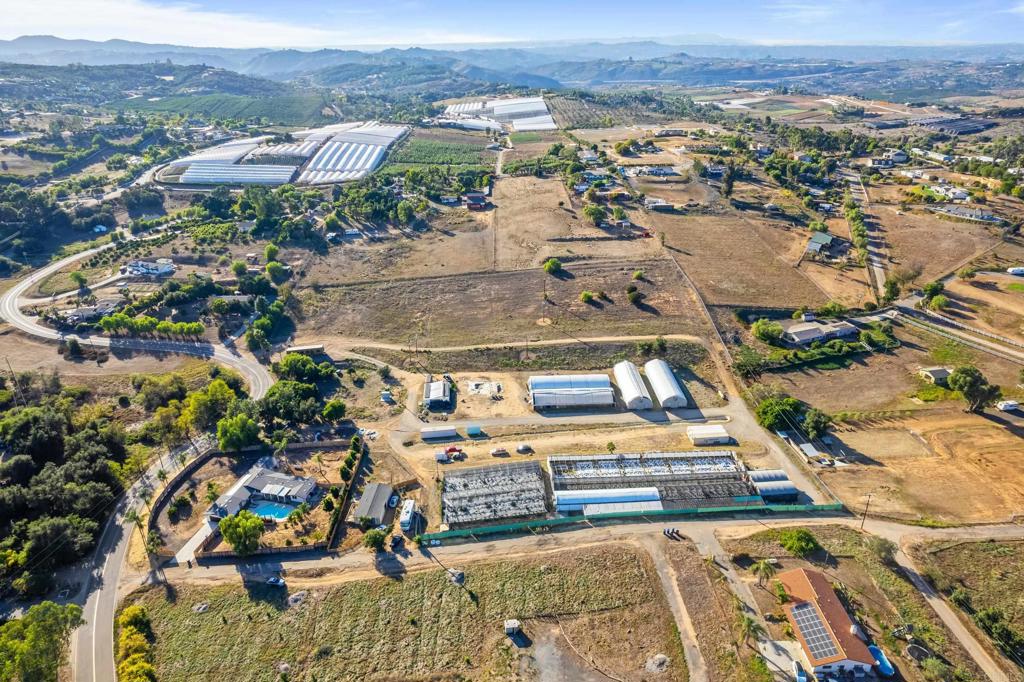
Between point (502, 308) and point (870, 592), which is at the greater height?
point (502, 308)

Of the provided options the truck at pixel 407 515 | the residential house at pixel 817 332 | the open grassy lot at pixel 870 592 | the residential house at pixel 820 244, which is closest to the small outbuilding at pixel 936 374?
the residential house at pixel 817 332

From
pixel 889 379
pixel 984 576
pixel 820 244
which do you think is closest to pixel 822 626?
pixel 984 576

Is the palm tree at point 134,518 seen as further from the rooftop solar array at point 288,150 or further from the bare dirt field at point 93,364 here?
the rooftop solar array at point 288,150

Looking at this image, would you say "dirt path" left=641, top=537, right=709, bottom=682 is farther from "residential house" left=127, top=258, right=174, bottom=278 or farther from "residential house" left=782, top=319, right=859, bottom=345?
"residential house" left=127, top=258, right=174, bottom=278

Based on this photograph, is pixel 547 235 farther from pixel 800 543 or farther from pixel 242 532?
pixel 242 532

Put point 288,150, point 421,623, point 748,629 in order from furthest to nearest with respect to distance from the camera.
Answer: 1. point 288,150
2. point 421,623
3. point 748,629

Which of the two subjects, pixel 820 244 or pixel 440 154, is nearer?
pixel 820 244
